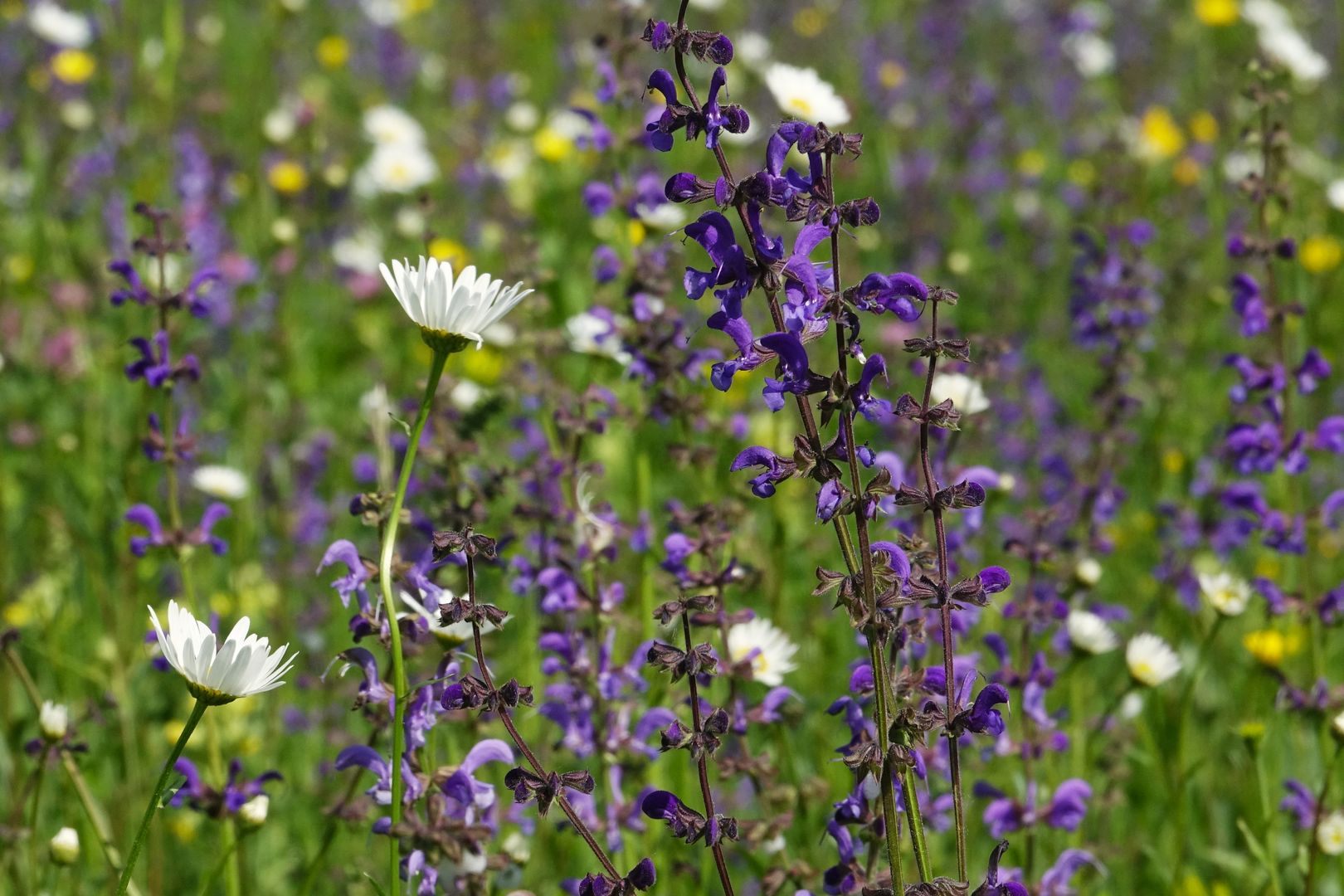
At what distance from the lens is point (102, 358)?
201 inches

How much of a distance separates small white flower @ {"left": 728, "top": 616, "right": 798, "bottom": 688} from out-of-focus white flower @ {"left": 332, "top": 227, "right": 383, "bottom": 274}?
11.6 feet

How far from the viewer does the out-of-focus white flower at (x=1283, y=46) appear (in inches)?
225

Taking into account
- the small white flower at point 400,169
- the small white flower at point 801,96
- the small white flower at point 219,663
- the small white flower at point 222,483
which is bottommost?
the small white flower at point 219,663

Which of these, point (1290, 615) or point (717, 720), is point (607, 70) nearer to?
point (717, 720)

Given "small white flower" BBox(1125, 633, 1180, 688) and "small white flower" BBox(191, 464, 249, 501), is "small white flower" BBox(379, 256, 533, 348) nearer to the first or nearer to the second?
"small white flower" BBox(1125, 633, 1180, 688)

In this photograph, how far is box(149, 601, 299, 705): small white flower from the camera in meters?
1.87

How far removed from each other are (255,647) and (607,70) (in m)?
2.25

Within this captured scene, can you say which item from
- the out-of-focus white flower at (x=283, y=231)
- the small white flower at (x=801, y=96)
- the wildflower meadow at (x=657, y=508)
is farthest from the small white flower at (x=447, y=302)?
the out-of-focus white flower at (x=283, y=231)

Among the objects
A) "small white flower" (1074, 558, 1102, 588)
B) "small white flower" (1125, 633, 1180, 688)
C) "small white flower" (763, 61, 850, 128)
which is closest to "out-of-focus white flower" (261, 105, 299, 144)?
"small white flower" (763, 61, 850, 128)

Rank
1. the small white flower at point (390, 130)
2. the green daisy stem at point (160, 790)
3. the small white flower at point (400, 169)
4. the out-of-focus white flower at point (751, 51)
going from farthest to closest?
the out-of-focus white flower at point (751, 51) → the small white flower at point (390, 130) → the small white flower at point (400, 169) → the green daisy stem at point (160, 790)

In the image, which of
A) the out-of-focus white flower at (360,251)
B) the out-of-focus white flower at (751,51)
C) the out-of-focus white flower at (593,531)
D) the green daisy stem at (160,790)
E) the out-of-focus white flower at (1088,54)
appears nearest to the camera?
the green daisy stem at (160,790)

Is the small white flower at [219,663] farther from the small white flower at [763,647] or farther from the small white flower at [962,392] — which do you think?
the small white flower at [962,392]

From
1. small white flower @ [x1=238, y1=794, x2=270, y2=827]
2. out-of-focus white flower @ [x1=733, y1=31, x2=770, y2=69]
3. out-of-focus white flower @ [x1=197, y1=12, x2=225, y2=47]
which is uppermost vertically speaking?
out-of-focus white flower @ [x1=197, y1=12, x2=225, y2=47]

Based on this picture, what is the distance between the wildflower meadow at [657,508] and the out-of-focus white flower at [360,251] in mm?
69
